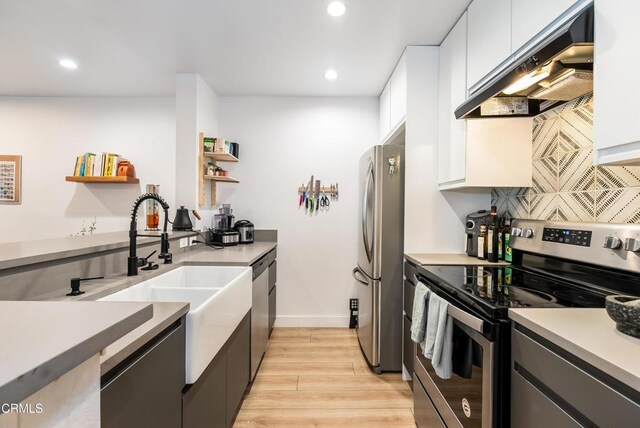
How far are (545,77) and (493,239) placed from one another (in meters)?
0.99

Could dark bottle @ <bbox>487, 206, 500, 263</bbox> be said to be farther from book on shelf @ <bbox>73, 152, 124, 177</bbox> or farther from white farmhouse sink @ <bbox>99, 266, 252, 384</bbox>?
book on shelf @ <bbox>73, 152, 124, 177</bbox>

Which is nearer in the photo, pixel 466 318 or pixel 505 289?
pixel 466 318

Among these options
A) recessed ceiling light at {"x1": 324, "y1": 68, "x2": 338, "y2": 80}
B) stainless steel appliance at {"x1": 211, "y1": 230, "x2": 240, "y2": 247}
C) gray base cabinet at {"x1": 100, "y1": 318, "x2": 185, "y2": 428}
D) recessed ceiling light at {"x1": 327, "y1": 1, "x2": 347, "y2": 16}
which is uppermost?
recessed ceiling light at {"x1": 324, "y1": 68, "x2": 338, "y2": 80}

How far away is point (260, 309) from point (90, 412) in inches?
73.4

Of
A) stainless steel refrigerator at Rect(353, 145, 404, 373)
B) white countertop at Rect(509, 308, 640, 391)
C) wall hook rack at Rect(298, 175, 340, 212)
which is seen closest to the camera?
Answer: white countertop at Rect(509, 308, 640, 391)

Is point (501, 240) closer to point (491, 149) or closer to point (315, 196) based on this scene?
point (491, 149)

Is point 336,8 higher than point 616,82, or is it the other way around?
point 336,8

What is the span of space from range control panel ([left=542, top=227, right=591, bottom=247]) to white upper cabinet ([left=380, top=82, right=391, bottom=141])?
1.58 metres

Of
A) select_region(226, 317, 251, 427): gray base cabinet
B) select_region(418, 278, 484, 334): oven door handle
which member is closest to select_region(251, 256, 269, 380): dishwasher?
select_region(226, 317, 251, 427): gray base cabinet

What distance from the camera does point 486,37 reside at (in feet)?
5.32

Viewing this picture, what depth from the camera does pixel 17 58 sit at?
256 centimetres

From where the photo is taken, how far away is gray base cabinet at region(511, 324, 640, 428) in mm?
654

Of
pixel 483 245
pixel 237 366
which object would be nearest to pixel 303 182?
pixel 483 245

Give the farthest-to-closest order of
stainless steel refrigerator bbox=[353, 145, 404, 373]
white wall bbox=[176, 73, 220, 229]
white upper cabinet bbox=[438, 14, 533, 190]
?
1. white wall bbox=[176, 73, 220, 229]
2. stainless steel refrigerator bbox=[353, 145, 404, 373]
3. white upper cabinet bbox=[438, 14, 533, 190]
